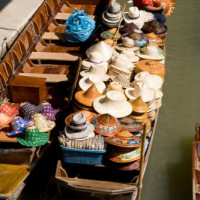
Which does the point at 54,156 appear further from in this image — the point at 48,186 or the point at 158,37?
the point at 158,37

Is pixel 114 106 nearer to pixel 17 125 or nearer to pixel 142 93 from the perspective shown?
pixel 142 93

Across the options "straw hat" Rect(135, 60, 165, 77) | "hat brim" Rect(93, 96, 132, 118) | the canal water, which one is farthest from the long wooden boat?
the canal water

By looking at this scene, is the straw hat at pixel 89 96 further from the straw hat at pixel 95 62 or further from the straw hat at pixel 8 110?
the straw hat at pixel 8 110

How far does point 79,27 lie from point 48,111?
2672 mm

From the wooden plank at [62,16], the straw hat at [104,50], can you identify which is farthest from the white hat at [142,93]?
the wooden plank at [62,16]

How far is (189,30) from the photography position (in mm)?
11719

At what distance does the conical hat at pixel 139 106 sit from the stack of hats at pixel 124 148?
0.57 meters

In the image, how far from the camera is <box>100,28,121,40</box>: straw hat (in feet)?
26.0

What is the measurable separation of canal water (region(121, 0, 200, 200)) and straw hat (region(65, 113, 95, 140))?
6.59 ft

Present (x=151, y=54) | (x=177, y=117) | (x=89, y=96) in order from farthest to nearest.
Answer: (x=177, y=117), (x=151, y=54), (x=89, y=96)

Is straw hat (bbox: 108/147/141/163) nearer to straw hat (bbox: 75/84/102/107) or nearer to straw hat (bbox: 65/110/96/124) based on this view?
straw hat (bbox: 65/110/96/124)

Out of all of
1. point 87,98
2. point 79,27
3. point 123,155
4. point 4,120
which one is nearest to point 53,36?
point 79,27

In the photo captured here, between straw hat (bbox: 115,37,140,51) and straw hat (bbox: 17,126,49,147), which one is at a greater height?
straw hat (bbox: 115,37,140,51)

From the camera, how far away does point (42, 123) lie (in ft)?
19.6
